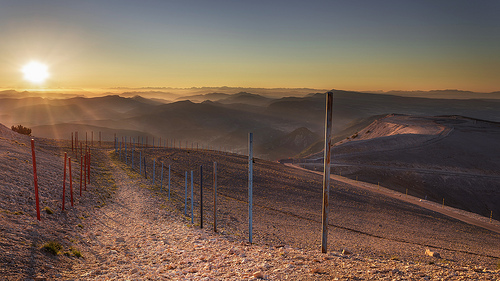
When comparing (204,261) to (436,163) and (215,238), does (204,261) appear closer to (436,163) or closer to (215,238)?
(215,238)

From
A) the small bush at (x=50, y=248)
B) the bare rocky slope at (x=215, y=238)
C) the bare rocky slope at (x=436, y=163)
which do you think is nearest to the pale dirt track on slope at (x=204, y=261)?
the bare rocky slope at (x=215, y=238)

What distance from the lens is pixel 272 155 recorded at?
16988 cm

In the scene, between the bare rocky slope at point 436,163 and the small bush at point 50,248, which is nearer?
the small bush at point 50,248

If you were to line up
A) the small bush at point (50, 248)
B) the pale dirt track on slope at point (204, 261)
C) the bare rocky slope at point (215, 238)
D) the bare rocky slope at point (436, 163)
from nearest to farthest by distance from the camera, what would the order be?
the pale dirt track on slope at point (204, 261) → the bare rocky slope at point (215, 238) → the small bush at point (50, 248) → the bare rocky slope at point (436, 163)

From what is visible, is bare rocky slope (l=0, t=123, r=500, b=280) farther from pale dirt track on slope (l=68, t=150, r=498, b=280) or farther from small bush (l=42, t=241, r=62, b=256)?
small bush (l=42, t=241, r=62, b=256)

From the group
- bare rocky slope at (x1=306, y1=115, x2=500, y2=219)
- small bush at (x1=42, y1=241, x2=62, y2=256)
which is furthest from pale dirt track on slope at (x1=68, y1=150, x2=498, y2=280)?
bare rocky slope at (x1=306, y1=115, x2=500, y2=219)

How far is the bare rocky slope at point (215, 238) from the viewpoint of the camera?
Answer: 8758 mm

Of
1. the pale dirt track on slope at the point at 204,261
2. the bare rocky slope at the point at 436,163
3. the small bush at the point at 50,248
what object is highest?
the small bush at the point at 50,248

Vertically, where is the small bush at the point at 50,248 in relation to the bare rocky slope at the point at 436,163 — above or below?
above

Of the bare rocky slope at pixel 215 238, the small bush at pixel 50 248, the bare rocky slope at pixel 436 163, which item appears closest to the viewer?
the bare rocky slope at pixel 215 238

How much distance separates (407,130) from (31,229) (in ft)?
349

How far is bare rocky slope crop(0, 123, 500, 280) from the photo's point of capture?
28.7ft

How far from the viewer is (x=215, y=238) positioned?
1357 cm

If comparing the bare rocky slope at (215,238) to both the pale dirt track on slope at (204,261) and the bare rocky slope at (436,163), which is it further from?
the bare rocky slope at (436,163)
